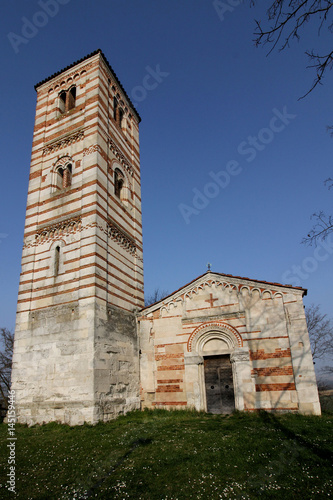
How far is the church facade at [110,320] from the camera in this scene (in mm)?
12891

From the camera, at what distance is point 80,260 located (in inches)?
555

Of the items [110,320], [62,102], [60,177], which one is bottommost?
[110,320]

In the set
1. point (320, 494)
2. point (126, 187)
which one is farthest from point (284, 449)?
point (126, 187)

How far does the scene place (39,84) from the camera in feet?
67.2

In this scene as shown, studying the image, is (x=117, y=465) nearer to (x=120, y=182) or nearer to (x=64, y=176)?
(x=64, y=176)

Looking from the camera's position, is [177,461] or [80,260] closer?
[177,461]

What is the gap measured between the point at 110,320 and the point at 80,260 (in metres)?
2.96

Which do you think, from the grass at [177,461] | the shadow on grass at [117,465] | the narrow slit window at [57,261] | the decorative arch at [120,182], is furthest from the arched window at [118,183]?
the shadow on grass at [117,465]

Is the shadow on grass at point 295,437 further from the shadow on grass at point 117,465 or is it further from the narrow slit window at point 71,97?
the narrow slit window at point 71,97

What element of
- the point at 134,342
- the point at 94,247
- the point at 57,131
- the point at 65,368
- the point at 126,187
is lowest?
the point at 65,368

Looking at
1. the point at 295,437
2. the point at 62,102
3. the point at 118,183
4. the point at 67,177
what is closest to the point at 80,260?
the point at 67,177

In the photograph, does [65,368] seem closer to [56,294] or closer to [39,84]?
[56,294]

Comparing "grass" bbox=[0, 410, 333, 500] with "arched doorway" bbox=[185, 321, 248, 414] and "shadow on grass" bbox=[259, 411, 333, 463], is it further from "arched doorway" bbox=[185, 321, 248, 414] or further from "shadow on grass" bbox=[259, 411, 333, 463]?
"arched doorway" bbox=[185, 321, 248, 414]

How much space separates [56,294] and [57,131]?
382 inches
